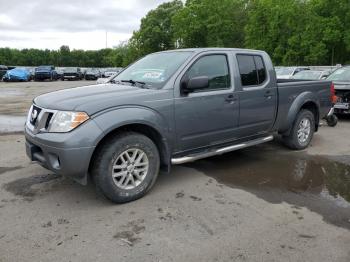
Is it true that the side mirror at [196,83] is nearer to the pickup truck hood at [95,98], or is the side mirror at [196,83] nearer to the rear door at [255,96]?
the pickup truck hood at [95,98]

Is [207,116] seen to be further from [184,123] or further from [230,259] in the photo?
[230,259]

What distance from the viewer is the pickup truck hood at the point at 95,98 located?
14.4 ft

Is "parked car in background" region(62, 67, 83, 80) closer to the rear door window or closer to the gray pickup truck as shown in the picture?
the gray pickup truck

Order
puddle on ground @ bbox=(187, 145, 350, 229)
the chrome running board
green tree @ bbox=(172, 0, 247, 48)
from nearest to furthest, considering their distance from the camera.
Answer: puddle on ground @ bbox=(187, 145, 350, 229) < the chrome running board < green tree @ bbox=(172, 0, 247, 48)

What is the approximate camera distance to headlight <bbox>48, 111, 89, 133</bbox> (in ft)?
14.0

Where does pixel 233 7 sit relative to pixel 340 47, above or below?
above

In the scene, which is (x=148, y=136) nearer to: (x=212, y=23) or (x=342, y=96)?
(x=342, y=96)

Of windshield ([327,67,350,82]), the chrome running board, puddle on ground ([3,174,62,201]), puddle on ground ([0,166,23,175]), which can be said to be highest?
windshield ([327,67,350,82])

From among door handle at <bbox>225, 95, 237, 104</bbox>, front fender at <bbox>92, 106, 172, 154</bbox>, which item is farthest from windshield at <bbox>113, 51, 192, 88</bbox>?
door handle at <bbox>225, 95, 237, 104</bbox>

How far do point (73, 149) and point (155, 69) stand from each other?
6.03 feet

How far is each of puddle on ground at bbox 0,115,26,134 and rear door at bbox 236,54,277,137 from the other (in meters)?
5.85

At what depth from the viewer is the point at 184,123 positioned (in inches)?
201

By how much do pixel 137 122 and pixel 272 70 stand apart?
2979mm

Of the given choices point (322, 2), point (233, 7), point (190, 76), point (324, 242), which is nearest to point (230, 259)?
point (324, 242)
